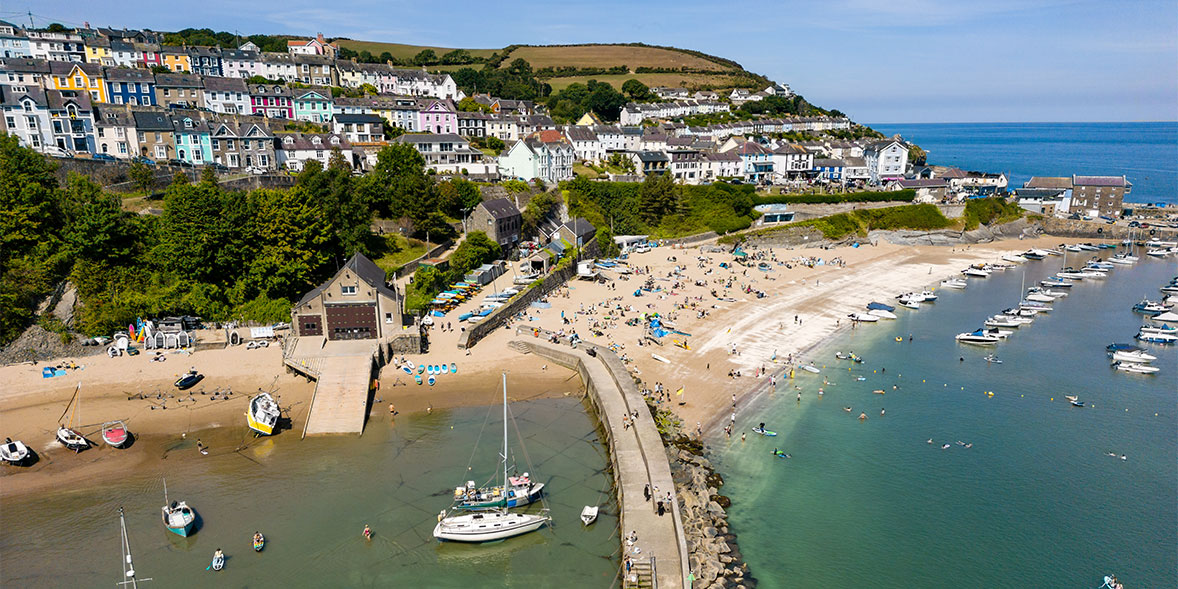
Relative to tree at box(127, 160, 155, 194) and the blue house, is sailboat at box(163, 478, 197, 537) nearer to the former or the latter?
tree at box(127, 160, 155, 194)

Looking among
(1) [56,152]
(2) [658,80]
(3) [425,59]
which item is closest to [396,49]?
(3) [425,59]

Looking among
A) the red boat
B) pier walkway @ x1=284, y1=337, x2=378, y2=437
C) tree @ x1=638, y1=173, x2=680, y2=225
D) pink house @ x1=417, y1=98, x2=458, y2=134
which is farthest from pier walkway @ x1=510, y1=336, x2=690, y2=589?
pink house @ x1=417, y1=98, x2=458, y2=134

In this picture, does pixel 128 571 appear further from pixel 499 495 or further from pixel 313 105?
pixel 313 105

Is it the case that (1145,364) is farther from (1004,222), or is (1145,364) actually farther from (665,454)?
(1004,222)

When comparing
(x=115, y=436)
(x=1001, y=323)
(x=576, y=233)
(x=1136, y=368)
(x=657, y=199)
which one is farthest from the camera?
(x=657, y=199)

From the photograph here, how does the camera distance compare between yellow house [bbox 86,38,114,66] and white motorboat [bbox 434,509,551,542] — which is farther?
yellow house [bbox 86,38,114,66]
